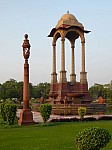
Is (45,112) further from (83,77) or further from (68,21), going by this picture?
(68,21)

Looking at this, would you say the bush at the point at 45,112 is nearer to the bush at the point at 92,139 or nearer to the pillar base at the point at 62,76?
the bush at the point at 92,139

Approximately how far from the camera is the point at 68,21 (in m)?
29.0

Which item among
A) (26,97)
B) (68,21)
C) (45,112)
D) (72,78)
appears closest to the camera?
(26,97)

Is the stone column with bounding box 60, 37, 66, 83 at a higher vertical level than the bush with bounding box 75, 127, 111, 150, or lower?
higher

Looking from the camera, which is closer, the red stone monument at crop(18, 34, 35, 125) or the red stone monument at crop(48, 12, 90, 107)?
the red stone monument at crop(18, 34, 35, 125)

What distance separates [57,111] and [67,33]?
28.9ft

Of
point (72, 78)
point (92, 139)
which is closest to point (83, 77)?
point (72, 78)

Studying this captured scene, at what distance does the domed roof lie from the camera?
2859 centimetres

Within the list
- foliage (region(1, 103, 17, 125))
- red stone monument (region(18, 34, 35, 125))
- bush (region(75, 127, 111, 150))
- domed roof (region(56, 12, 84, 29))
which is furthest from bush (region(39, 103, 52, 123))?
domed roof (region(56, 12, 84, 29))

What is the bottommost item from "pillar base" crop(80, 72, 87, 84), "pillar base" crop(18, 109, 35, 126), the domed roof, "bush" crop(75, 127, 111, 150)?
"bush" crop(75, 127, 111, 150)

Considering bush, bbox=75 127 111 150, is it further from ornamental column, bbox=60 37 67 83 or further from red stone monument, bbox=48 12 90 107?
ornamental column, bbox=60 37 67 83

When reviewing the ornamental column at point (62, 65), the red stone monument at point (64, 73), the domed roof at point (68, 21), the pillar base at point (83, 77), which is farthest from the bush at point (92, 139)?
the domed roof at point (68, 21)

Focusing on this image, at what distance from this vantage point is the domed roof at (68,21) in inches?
1126

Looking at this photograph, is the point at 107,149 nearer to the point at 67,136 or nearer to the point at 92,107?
the point at 67,136
